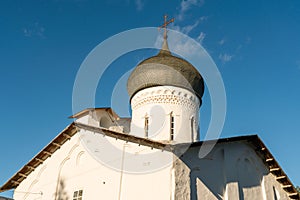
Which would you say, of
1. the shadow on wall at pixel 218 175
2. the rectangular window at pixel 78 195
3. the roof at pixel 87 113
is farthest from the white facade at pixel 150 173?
the roof at pixel 87 113

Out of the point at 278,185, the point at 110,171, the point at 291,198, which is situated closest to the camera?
the point at 110,171

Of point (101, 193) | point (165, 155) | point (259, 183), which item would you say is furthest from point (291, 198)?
point (101, 193)

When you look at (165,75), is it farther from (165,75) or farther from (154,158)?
(154,158)

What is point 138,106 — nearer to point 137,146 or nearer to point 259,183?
point 137,146

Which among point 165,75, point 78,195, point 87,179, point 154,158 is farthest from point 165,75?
point 78,195

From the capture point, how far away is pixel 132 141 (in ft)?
41.2

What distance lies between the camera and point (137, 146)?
12.6m

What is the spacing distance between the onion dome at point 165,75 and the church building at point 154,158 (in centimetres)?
5

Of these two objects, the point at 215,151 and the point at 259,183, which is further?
the point at 259,183

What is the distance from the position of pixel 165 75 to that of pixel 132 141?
18.0 ft

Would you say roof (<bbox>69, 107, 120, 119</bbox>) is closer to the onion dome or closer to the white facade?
the onion dome

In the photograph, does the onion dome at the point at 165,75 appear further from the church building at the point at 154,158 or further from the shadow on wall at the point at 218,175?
the shadow on wall at the point at 218,175

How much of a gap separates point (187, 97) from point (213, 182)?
5.88 metres

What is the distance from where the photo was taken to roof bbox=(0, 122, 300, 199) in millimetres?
12219
